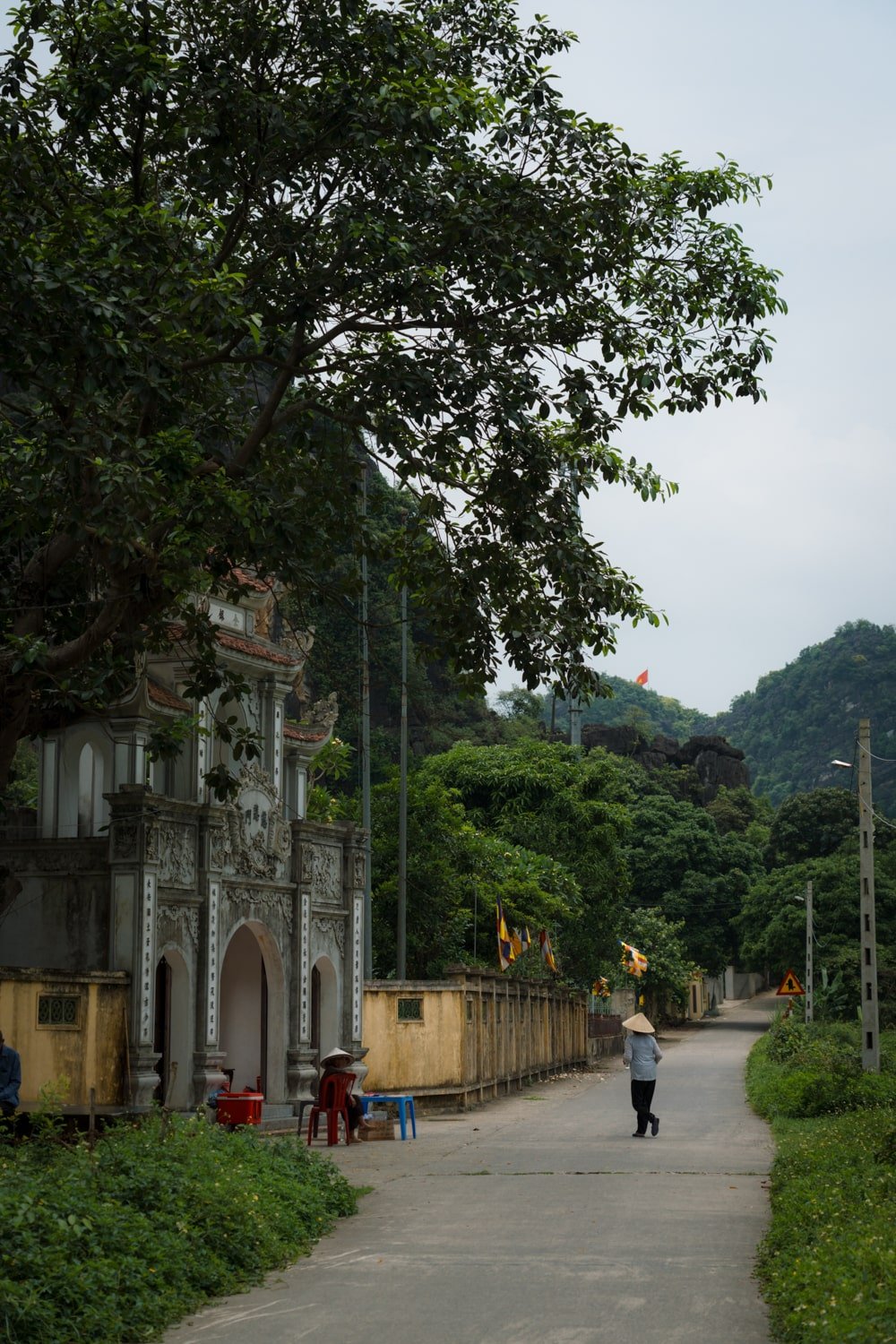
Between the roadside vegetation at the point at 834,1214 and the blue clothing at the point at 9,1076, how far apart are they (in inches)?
242

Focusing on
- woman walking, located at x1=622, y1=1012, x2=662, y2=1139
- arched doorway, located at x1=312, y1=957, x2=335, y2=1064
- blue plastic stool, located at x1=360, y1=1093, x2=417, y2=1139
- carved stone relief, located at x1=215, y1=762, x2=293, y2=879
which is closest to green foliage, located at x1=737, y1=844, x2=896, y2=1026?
arched doorway, located at x1=312, y1=957, x2=335, y2=1064

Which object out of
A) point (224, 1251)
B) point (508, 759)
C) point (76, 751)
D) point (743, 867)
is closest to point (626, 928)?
point (508, 759)

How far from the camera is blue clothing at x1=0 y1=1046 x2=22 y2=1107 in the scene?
12.8 metres

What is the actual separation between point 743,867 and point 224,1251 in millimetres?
60856

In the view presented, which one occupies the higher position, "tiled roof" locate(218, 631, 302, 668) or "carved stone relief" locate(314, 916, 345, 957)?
"tiled roof" locate(218, 631, 302, 668)

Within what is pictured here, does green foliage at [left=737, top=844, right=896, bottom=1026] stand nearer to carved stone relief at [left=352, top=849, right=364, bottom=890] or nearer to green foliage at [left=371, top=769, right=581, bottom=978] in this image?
green foliage at [left=371, top=769, right=581, bottom=978]

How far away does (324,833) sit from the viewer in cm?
2183

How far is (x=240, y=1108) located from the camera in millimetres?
15883

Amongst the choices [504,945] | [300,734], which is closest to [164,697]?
[300,734]

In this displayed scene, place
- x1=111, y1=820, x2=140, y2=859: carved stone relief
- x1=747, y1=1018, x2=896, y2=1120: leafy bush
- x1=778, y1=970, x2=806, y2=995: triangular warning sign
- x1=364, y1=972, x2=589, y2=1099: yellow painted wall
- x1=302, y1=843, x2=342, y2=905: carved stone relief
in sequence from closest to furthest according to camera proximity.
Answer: x1=111, y1=820, x2=140, y2=859: carved stone relief
x1=747, y1=1018, x2=896, y2=1120: leafy bush
x1=302, y1=843, x2=342, y2=905: carved stone relief
x1=364, y1=972, x2=589, y2=1099: yellow painted wall
x1=778, y1=970, x2=806, y2=995: triangular warning sign

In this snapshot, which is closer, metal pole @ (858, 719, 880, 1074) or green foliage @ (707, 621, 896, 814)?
metal pole @ (858, 719, 880, 1074)

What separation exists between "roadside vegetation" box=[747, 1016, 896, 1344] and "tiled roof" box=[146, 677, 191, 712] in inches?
344

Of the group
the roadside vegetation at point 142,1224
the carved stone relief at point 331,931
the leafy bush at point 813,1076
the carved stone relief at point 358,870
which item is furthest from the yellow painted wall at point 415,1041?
the roadside vegetation at point 142,1224

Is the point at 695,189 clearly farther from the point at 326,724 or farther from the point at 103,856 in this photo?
the point at 326,724
